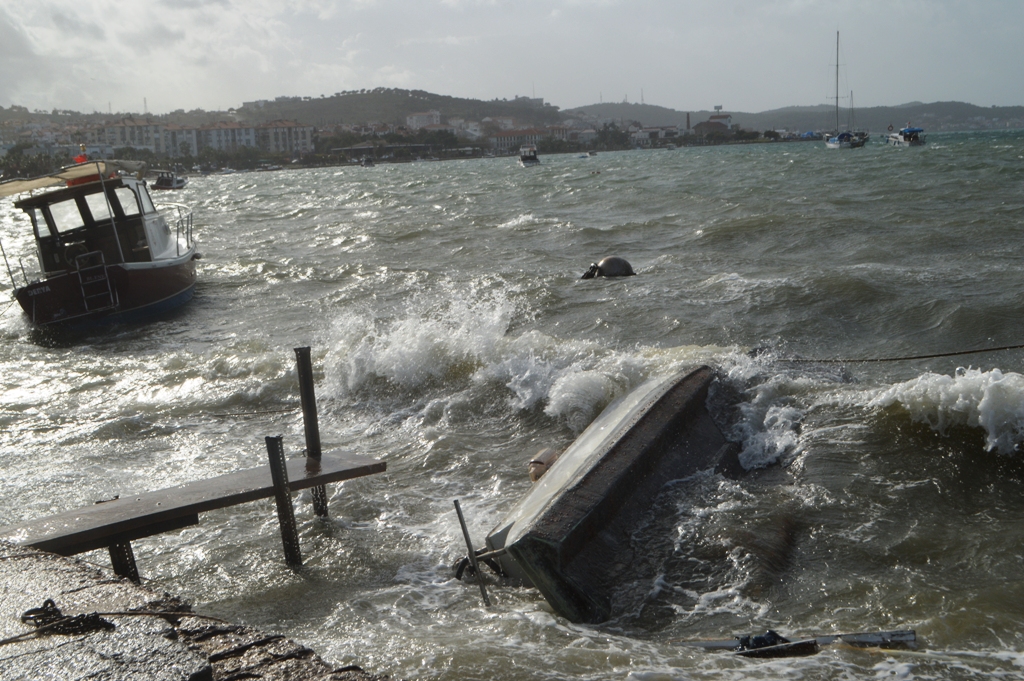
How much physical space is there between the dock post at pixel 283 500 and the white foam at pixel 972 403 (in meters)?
5.33

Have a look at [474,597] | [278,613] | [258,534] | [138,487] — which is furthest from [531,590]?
[138,487]

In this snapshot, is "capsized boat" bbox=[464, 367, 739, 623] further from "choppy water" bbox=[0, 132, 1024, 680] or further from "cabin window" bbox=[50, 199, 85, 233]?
"cabin window" bbox=[50, 199, 85, 233]

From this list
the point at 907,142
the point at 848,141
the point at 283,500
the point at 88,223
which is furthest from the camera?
the point at 848,141

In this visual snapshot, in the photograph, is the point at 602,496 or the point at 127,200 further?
the point at 127,200

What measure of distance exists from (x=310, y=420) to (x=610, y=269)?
11042mm

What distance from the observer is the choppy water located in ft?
16.5

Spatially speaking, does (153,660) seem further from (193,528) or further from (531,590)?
(193,528)

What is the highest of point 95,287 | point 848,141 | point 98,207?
point 98,207

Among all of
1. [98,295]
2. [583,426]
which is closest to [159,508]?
[583,426]

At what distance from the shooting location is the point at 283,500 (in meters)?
6.08

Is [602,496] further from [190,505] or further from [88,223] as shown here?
[88,223]

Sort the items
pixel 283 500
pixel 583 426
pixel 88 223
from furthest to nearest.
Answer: pixel 88 223 < pixel 583 426 < pixel 283 500

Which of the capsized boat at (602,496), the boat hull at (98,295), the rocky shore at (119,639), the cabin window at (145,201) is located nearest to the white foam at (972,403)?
the capsized boat at (602,496)

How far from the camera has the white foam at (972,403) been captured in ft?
24.2
